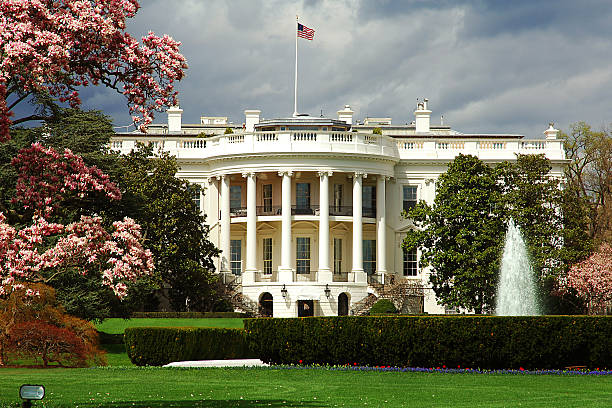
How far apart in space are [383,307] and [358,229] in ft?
23.6

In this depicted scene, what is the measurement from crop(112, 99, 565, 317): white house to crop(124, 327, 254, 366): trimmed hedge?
29245mm

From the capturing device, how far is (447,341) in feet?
80.1

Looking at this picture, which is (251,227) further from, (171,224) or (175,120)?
(175,120)

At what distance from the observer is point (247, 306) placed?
201 feet

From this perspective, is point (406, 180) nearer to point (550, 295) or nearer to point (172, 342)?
point (550, 295)

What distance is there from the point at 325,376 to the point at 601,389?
19.8 ft

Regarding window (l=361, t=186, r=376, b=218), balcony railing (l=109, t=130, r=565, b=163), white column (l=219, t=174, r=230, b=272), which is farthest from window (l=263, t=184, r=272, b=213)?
window (l=361, t=186, r=376, b=218)

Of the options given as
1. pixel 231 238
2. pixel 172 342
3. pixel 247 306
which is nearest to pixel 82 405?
pixel 172 342

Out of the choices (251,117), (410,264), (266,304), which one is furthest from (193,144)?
(410,264)

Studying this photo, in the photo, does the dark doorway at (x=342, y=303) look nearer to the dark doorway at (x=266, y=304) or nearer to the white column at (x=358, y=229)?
the white column at (x=358, y=229)

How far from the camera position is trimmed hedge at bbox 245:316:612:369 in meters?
23.9

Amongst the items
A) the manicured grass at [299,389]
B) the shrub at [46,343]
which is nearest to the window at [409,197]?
the shrub at [46,343]

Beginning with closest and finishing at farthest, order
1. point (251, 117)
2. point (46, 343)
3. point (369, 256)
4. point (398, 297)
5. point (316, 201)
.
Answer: point (46, 343) < point (398, 297) < point (316, 201) < point (369, 256) < point (251, 117)

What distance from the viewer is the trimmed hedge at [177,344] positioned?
28328 mm
